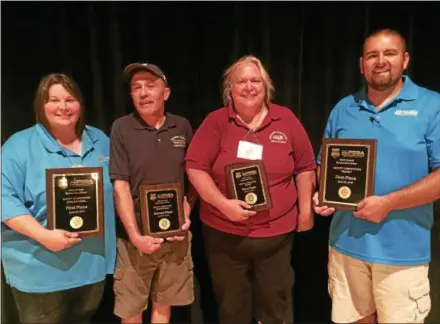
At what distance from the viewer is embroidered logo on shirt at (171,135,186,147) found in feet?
7.08

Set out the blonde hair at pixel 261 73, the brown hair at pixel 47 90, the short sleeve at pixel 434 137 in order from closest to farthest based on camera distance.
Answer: the short sleeve at pixel 434 137 < the brown hair at pixel 47 90 < the blonde hair at pixel 261 73

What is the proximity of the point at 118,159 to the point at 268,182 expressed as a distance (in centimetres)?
69

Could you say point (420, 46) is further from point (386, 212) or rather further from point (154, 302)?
point (154, 302)

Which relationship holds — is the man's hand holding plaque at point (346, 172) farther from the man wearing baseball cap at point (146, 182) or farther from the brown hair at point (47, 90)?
the brown hair at point (47, 90)

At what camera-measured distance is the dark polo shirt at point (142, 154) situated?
2100mm

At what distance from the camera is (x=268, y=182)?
206cm

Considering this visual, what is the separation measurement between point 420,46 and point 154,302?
6.29 feet

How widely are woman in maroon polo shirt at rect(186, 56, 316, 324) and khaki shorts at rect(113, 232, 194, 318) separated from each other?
148 mm

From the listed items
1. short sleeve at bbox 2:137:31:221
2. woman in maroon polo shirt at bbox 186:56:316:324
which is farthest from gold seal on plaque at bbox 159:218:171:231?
short sleeve at bbox 2:137:31:221

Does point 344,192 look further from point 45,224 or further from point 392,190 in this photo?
point 45,224

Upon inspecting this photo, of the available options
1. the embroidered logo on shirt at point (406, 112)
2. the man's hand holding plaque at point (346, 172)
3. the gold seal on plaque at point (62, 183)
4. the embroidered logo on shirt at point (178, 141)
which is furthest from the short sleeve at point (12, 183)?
the embroidered logo on shirt at point (406, 112)

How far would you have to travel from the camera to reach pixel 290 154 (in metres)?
2.12

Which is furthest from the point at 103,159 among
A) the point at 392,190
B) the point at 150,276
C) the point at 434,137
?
the point at 434,137

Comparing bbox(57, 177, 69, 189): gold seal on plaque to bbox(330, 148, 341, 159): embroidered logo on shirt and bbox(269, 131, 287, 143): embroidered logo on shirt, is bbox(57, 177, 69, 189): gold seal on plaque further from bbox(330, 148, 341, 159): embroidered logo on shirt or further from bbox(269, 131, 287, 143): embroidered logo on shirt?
bbox(330, 148, 341, 159): embroidered logo on shirt
